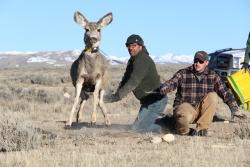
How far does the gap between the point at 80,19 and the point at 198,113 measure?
3.76 m

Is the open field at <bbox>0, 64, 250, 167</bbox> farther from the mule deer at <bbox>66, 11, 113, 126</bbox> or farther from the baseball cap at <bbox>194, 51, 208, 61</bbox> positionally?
the baseball cap at <bbox>194, 51, 208, 61</bbox>

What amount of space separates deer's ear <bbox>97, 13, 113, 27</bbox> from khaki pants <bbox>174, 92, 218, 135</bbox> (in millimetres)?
3362

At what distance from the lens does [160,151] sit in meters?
8.79

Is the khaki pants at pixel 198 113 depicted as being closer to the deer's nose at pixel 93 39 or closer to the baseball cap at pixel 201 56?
the baseball cap at pixel 201 56

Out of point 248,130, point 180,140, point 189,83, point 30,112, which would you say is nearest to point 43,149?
point 180,140

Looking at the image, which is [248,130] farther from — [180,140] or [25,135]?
[25,135]

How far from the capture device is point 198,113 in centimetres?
1094

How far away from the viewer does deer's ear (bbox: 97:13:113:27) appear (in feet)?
44.1

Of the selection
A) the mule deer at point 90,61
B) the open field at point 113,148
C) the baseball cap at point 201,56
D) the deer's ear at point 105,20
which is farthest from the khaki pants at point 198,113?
the deer's ear at point 105,20

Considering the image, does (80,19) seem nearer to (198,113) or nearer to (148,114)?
(148,114)

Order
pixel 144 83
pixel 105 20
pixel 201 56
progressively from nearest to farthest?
pixel 201 56 < pixel 144 83 < pixel 105 20

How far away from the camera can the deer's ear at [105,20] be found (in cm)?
1345

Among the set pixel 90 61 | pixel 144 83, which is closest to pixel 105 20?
pixel 90 61

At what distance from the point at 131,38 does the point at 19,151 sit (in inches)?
137
